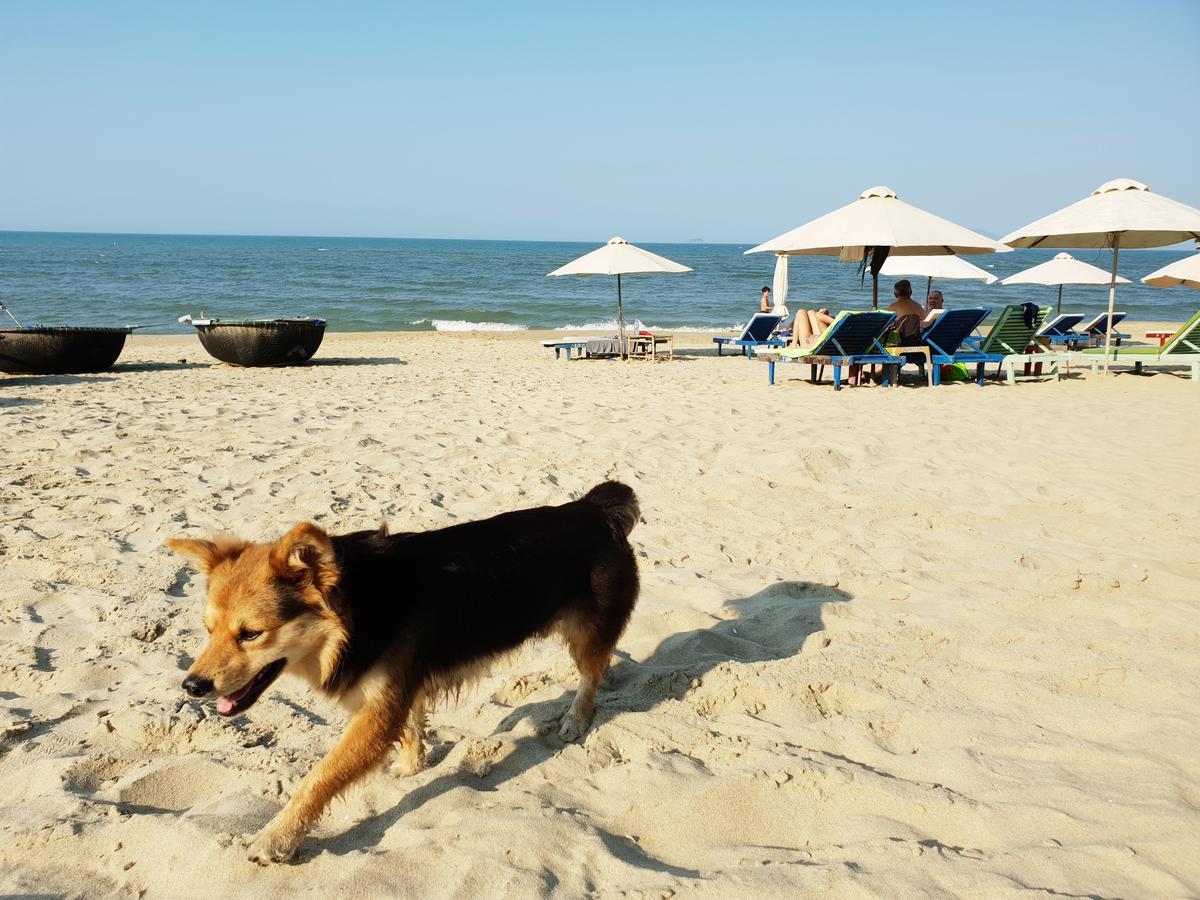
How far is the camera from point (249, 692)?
2463 mm

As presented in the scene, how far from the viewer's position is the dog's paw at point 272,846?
7.84ft

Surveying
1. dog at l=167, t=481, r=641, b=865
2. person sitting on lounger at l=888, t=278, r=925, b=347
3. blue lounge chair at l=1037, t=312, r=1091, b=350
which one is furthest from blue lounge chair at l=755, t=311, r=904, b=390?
dog at l=167, t=481, r=641, b=865

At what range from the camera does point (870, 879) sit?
7.25 feet

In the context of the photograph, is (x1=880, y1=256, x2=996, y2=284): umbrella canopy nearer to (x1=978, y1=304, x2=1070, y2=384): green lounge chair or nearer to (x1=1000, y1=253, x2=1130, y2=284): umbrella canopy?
(x1=1000, y1=253, x2=1130, y2=284): umbrella canopy

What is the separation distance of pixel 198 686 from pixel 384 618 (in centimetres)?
55

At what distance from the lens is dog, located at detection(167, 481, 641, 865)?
2.42m

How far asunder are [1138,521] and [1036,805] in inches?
146

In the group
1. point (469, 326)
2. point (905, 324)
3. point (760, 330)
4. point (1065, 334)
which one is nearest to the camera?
point (905, 324)

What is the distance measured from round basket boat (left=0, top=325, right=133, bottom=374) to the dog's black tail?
38.6 feet

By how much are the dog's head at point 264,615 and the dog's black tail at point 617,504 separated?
1.26 meters

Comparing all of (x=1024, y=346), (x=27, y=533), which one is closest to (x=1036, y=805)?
(x=27, y=533)

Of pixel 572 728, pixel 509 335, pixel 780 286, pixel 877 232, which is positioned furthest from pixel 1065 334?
pixel 572 728

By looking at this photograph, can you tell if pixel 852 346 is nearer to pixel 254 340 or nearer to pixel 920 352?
pixel 920 352

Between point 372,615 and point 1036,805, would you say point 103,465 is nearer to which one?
point 372,615
